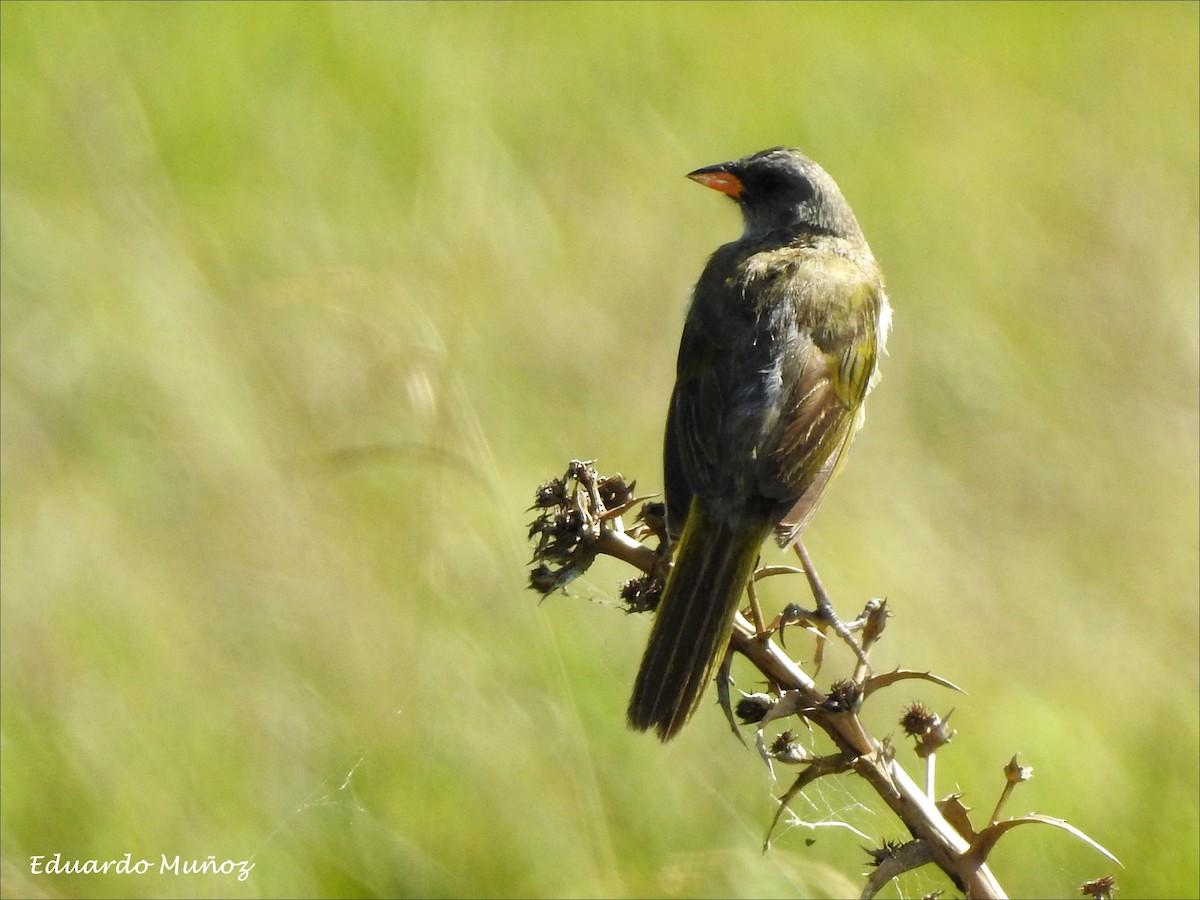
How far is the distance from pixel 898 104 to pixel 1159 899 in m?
5.30

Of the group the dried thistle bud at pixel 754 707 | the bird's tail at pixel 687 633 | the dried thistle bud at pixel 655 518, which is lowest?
the dried thistle bud at pixel 754 707

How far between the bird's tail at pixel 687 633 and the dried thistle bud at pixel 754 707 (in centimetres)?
35

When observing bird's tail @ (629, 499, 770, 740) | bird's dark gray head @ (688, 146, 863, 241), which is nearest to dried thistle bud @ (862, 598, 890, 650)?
bird's tail @ (629, 499, 770, 740)

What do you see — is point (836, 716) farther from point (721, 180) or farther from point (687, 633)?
point (721, 180)

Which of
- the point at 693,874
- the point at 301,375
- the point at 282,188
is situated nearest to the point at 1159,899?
the point at 693,874

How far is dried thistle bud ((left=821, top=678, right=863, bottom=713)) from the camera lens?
2.32 metres

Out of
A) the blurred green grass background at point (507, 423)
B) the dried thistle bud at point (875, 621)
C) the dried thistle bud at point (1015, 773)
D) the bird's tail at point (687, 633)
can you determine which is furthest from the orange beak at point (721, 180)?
the dried thistle bud at point (1015, 773)

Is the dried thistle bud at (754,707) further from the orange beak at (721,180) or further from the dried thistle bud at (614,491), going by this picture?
the orange beak at (721,180)

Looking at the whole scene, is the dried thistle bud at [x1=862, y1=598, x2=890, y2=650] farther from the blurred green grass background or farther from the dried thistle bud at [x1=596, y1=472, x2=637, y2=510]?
the blurred green grass background

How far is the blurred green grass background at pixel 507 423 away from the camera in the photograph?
447 cm

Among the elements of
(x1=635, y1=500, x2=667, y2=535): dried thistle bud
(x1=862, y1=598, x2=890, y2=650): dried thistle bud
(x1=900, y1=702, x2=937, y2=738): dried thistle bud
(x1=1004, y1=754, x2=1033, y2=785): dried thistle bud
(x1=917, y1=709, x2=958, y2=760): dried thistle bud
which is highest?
(x1=635, y1=500, x2=667, y2=535): dried thistle bud

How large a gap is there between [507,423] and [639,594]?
3.17m

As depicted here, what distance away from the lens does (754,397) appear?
389cm

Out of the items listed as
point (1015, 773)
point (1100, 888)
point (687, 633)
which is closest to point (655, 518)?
point (687, 633)
